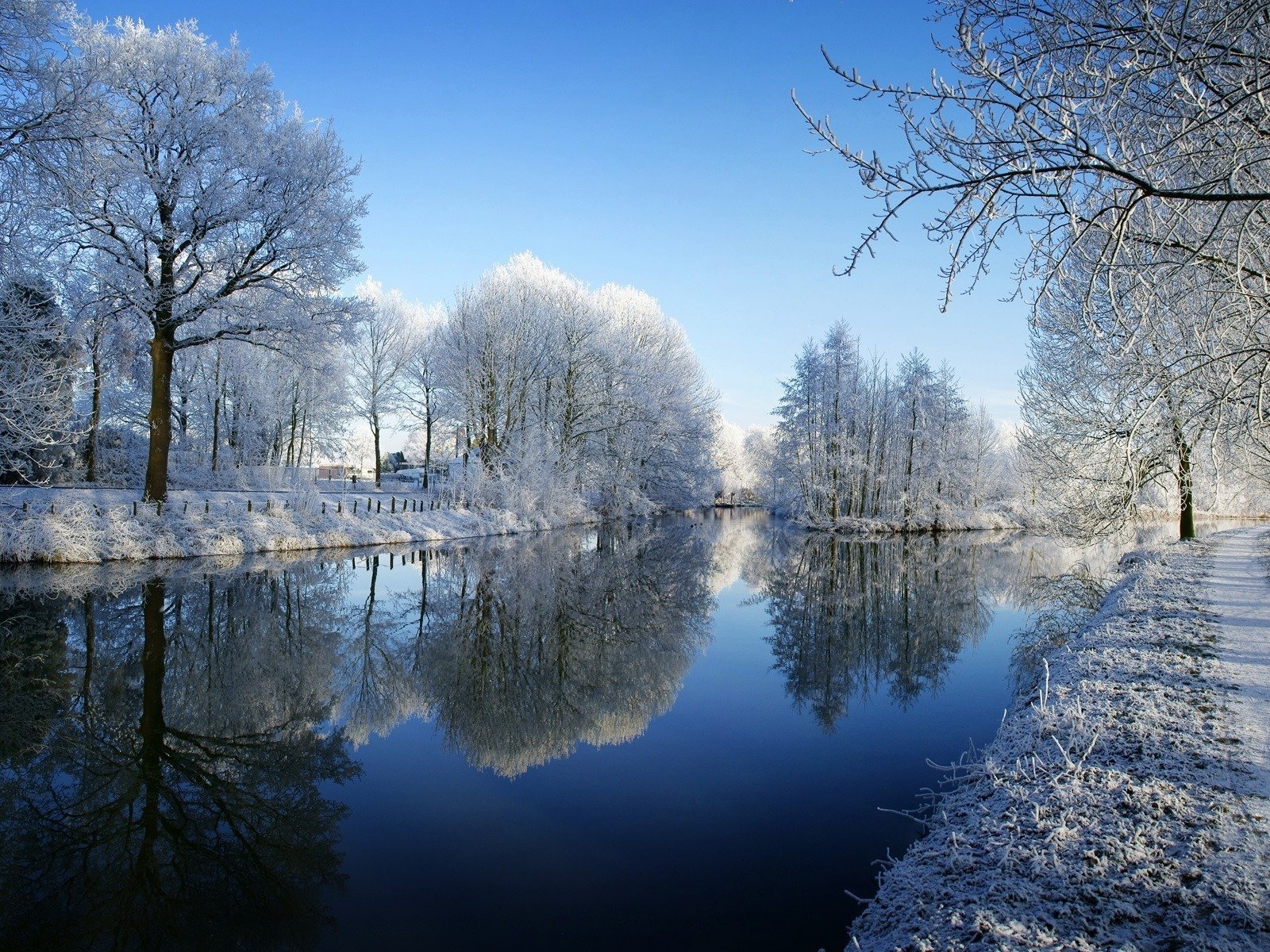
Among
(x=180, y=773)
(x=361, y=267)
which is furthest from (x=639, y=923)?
(x=361, y=267)

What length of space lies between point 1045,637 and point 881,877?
314 inches

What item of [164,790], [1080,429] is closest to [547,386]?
[1080,429]

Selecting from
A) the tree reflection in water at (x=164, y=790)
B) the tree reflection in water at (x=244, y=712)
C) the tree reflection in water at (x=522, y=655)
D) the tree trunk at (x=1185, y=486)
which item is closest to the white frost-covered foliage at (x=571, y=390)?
the tree reflection in water at (x=522, y=655)

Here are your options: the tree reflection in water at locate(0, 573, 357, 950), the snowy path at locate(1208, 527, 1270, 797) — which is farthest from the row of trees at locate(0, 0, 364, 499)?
the snowy path at locate(1208, 527, 1270, 797)

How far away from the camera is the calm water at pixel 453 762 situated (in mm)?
3395

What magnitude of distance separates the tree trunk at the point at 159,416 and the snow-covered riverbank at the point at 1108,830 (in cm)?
1710

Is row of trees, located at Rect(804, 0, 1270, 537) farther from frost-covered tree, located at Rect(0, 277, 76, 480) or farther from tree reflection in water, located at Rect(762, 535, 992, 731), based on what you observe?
frost-covered tree, located at Rect(0, 277, 76, 480)

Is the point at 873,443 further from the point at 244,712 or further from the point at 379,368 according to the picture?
the point at 244,712

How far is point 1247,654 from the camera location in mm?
6820

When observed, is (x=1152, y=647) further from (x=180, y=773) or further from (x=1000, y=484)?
(x=1000, y=484)

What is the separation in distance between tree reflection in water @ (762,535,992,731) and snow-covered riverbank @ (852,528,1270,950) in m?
1.97

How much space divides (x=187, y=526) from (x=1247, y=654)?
60.8ft

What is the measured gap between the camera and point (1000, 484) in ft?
183

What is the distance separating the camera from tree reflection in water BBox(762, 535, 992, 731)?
7.89m
